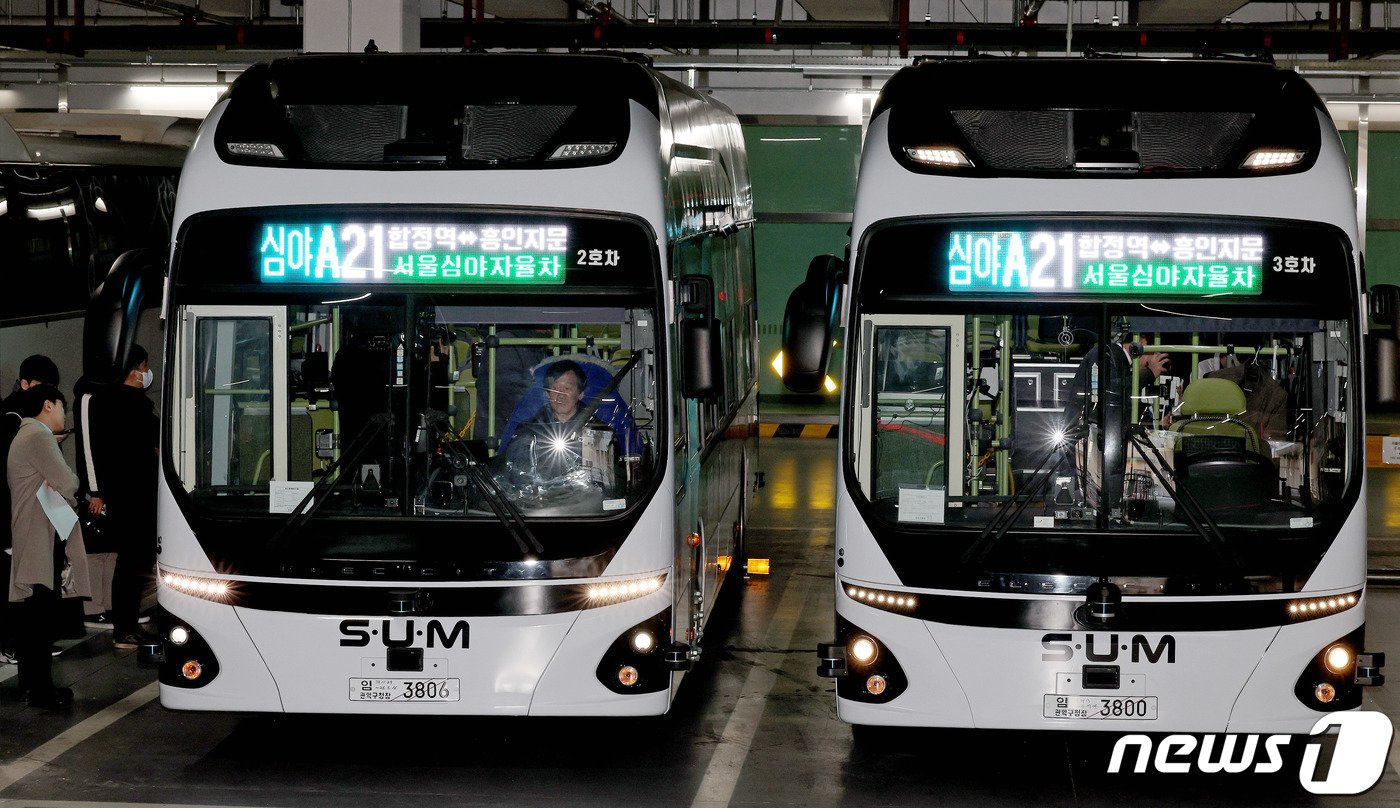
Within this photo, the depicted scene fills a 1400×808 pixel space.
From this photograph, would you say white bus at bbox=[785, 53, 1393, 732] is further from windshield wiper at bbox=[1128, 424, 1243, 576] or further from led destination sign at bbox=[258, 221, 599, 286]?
led destination sign at bbox=[258, 221, 599, 286]

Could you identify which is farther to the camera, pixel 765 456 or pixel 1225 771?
pixel 765 456

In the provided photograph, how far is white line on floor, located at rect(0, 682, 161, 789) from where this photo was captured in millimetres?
8000

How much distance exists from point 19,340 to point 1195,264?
29.8ft

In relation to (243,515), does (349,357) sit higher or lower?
higher

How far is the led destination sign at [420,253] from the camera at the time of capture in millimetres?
7523

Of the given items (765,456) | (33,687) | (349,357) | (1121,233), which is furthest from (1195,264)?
(765,456)

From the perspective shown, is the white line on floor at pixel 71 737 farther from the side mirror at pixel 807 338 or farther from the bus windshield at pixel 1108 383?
the bus windshield at pixel 1108 383

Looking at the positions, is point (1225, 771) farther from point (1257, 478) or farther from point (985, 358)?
point (985, 358)

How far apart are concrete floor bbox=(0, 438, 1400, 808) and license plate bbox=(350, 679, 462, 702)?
45 centimetres

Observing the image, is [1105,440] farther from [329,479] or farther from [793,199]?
[793,199]

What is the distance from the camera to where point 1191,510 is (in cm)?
730

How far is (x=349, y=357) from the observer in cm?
759

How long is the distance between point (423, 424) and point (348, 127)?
1.44 metres

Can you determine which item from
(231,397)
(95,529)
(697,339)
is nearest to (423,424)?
(231,397)
